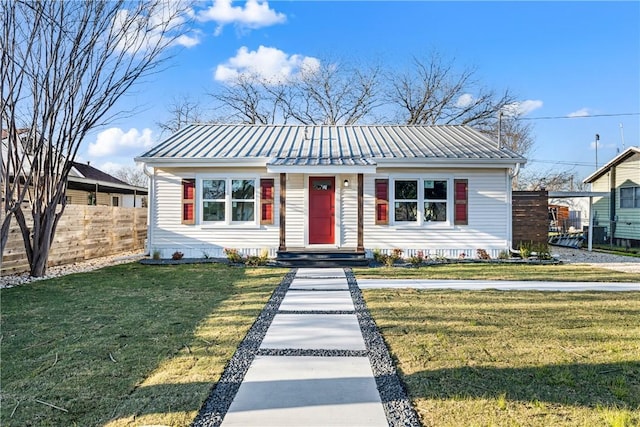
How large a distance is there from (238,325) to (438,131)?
11.8m

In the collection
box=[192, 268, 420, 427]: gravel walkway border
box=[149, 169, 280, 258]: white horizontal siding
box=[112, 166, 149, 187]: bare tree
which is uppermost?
box=[112, 166, 149, 187]: bare tree

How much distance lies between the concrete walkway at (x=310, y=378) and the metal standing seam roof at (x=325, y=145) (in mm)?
6193

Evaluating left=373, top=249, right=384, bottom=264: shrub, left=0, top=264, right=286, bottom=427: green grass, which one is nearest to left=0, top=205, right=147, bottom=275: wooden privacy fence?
left=0, top=264, right=286, bottom=427: green grass

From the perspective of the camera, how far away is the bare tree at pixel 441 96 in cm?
2578

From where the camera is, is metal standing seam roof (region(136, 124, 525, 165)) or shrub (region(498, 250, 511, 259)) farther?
shrub (region(498, 250, 511, 259))

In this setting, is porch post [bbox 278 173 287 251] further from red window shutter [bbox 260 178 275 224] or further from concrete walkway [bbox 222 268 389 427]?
concrete walkway [bbox 222 268 389 427]

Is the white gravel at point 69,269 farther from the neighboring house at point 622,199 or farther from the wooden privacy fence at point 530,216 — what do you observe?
the neighboring house at point 622,199

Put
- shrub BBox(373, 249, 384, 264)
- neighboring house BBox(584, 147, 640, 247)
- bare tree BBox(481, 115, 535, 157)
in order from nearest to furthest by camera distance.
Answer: shrub BBox(373, 249, 384, 264)
neighboring house BBox(584, 147, 640, 247)
bare tree BBox(481, 115, 535, 157)

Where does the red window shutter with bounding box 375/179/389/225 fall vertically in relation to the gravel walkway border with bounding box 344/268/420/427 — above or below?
above

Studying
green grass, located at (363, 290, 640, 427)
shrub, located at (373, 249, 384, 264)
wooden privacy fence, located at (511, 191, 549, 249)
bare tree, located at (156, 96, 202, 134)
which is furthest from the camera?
bare tree, located at (156, 96, 202, 134)

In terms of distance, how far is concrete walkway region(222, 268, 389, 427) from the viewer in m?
2.56

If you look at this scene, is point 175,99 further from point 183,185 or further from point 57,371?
point 57,371

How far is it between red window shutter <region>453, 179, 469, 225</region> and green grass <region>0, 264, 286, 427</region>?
6370mm

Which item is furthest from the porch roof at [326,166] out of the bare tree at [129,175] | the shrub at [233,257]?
the bare tree at [129,175]
